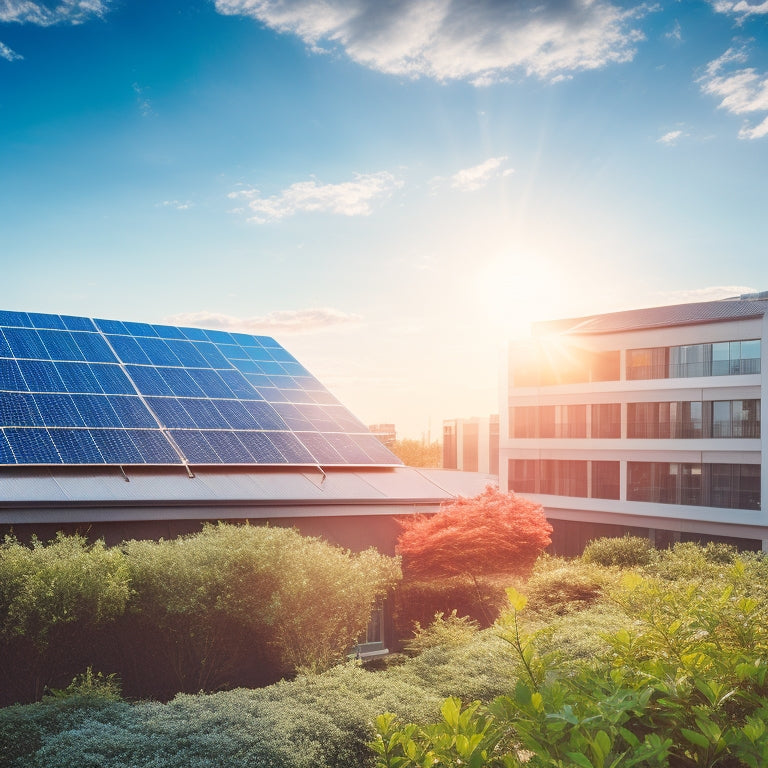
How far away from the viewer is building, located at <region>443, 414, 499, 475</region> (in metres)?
76.8

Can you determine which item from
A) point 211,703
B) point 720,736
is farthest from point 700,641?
point 211,703

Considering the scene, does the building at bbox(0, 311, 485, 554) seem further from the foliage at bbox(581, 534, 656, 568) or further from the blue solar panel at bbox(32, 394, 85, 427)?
the foliage at bbox(581, 534, 656, 568)

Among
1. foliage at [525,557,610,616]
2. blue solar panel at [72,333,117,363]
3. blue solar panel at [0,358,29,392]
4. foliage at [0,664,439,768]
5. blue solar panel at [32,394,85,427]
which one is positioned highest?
blue solar panel at [72,333,117,363]

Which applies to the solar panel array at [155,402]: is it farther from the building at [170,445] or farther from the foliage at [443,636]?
the foliage at [443,636]

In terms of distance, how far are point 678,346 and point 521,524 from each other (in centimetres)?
2318

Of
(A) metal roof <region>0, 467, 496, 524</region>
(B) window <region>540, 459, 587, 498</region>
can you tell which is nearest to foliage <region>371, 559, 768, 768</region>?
(A) metal roof <region>0, 467, 496, 524</region>

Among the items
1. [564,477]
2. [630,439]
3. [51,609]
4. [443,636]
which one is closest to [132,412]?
[51,609]

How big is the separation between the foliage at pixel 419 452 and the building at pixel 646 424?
48980 mm

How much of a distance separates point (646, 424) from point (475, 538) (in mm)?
24206

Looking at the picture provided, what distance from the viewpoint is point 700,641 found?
202 inches

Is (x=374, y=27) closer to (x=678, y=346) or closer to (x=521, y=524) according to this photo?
(x=521, y=524)

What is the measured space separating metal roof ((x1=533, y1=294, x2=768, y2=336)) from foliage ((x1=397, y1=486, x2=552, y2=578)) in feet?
72.4

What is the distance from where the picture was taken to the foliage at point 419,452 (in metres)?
95.8

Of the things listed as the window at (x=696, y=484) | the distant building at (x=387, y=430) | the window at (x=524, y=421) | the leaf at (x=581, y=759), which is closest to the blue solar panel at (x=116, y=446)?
the leaf at (x=581, y=759)
